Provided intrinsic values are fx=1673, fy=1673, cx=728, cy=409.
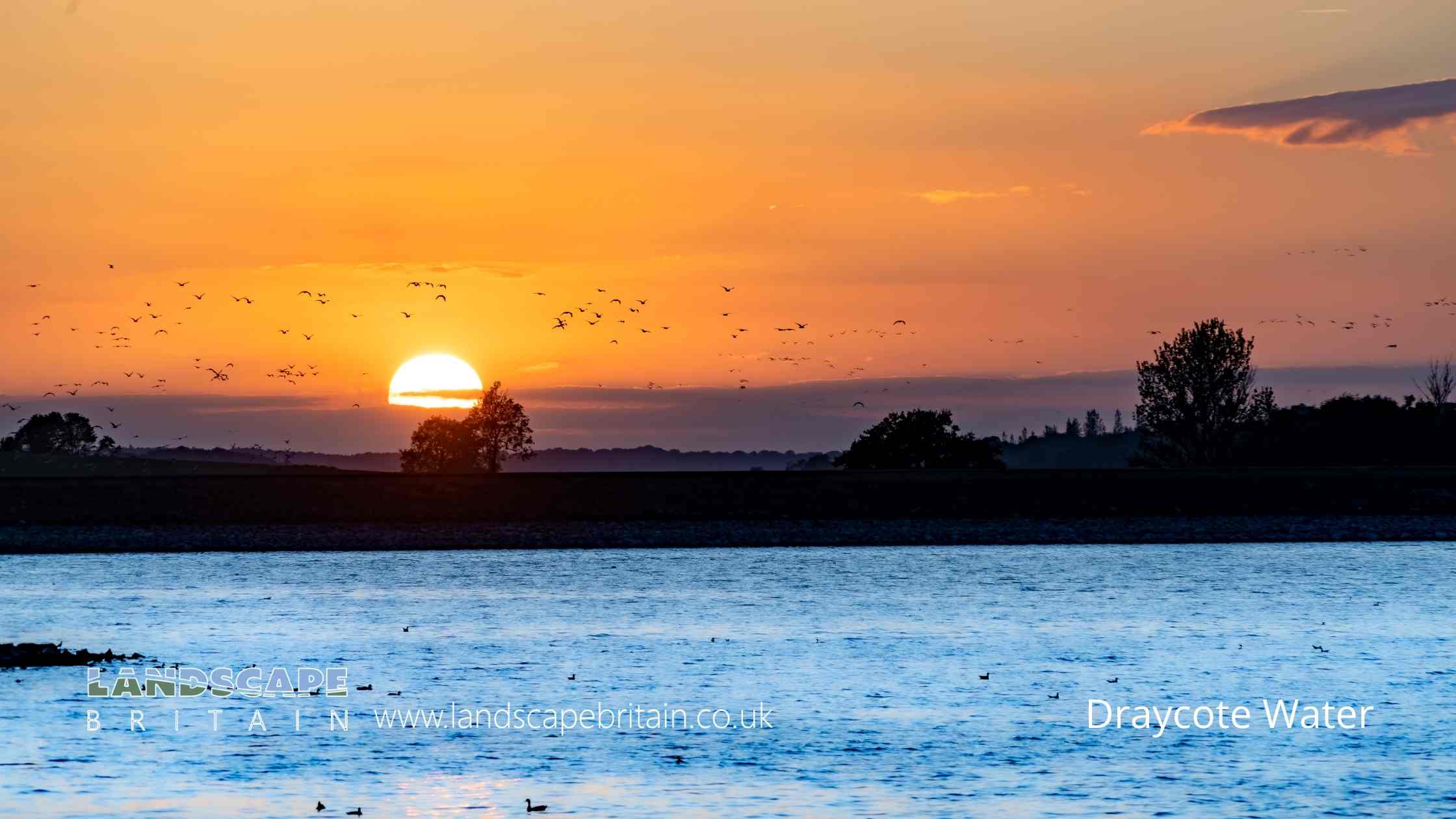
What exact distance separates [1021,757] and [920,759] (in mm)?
1649

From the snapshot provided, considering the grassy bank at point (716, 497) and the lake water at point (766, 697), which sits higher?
the grassy bank at point (716, 497)

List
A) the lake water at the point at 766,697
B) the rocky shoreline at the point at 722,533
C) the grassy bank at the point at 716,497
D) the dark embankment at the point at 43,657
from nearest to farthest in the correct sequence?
the lake water at the point at 766,697
the dark embankment at the point at 43,657
the rocky shoreline at the point at 722,533
the grassy bank at the point at 716,497

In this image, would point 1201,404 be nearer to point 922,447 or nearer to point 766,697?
point 922,447

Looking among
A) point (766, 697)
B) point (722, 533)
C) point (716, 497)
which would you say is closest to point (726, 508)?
point (716, 497)

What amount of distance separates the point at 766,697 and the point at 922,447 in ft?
412

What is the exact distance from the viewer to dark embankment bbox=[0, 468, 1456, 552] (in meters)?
116

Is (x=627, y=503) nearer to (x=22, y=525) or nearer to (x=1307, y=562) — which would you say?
(x=22, y=525)

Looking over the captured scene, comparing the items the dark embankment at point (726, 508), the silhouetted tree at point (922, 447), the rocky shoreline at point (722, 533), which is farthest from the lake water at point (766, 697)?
the silhouetted tree at point (922, 447)

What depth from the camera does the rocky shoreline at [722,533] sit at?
112 m

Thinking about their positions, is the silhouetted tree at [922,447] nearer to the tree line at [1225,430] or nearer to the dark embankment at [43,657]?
the tree line at [1225,430]

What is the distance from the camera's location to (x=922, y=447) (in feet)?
523

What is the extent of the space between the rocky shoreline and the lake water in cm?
3743

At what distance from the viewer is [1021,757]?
2723 centimetres

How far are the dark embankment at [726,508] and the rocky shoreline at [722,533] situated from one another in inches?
8.7
